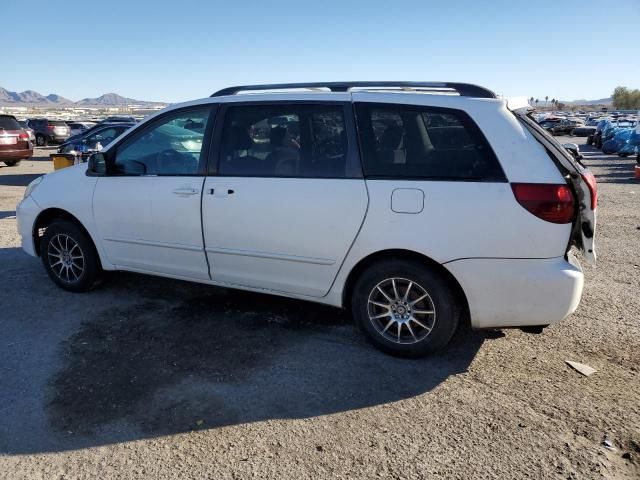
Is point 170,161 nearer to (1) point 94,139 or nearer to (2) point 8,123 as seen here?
(1) point 94,139

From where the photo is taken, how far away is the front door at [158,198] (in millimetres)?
4418

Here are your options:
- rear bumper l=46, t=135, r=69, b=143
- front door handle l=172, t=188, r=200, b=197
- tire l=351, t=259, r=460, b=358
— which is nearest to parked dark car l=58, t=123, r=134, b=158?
front door handle l=172, t=188, r=200, b=197

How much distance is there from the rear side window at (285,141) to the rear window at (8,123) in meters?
14.4

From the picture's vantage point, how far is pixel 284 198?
13.1 ft

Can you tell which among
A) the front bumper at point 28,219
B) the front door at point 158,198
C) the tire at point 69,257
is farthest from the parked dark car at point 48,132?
the front door at point 158,198

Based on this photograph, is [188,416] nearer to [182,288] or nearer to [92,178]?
[182,288]

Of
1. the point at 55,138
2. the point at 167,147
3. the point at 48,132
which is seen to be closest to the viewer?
the point at 167,147

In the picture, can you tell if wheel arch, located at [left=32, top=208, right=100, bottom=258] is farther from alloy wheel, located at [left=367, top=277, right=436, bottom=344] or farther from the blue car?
the blue car

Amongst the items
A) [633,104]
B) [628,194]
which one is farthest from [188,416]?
[633,104]

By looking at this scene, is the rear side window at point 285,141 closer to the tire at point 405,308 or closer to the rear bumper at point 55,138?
the tire at point 405,308

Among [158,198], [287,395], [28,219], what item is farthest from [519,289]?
[28,219]

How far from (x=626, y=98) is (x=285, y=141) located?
120m

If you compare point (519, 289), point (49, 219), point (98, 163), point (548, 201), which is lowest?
point (519, 289)

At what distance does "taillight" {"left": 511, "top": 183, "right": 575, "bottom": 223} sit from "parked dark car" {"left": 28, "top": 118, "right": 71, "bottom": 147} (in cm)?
3019
